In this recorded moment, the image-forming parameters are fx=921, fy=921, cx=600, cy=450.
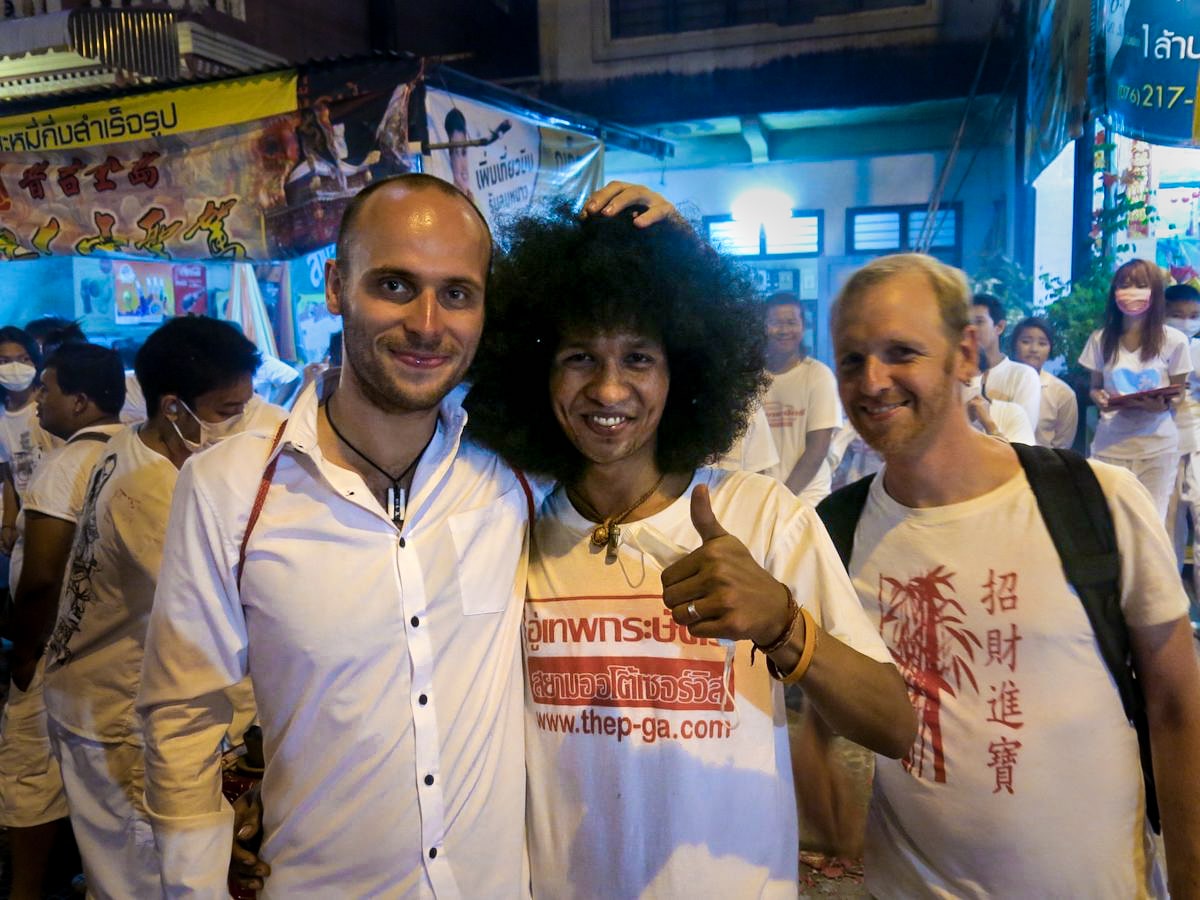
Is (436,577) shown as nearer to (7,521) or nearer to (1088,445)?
(7,521)

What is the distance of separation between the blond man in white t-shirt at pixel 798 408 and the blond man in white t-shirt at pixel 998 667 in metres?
3.90

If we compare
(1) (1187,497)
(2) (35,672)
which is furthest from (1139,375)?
(2) (35,672)

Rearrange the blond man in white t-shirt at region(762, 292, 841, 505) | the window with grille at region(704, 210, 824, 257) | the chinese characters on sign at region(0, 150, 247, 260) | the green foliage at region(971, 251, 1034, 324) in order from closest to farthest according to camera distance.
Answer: the blond man in white t-shirt at region(762, 292, 841, 505)
the chinese characters on sign at region(0, 150, 247, 260)
the green foliage at region(971, 251, 1034, 324)
the window with grille at region(704, 210, 824, 257)

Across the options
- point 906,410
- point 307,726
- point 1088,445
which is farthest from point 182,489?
point 1088,445

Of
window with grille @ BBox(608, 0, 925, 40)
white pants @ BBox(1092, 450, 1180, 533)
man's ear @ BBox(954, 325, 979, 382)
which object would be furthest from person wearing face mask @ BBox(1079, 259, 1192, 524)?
window with grille @ BBox(608, 0, 925, 40)

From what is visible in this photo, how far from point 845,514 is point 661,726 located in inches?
31.0

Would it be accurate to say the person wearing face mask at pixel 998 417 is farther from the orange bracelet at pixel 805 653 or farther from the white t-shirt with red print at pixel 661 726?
the orange bracelet at pixel 805 653

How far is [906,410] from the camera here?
6.84ft

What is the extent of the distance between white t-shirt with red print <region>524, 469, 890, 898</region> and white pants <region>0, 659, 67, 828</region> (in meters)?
2.68

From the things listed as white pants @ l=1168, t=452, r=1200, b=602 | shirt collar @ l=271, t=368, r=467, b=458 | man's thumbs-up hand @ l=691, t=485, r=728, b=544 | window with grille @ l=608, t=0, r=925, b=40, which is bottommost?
white pants @ l=1168, t=452, r=1200, b=602

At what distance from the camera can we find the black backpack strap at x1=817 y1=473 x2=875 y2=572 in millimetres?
2244

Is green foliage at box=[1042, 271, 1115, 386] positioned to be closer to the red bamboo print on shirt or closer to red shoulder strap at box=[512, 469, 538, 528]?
the red bamboo print on shirt

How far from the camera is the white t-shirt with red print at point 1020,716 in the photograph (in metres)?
1.97

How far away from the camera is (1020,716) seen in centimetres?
198
